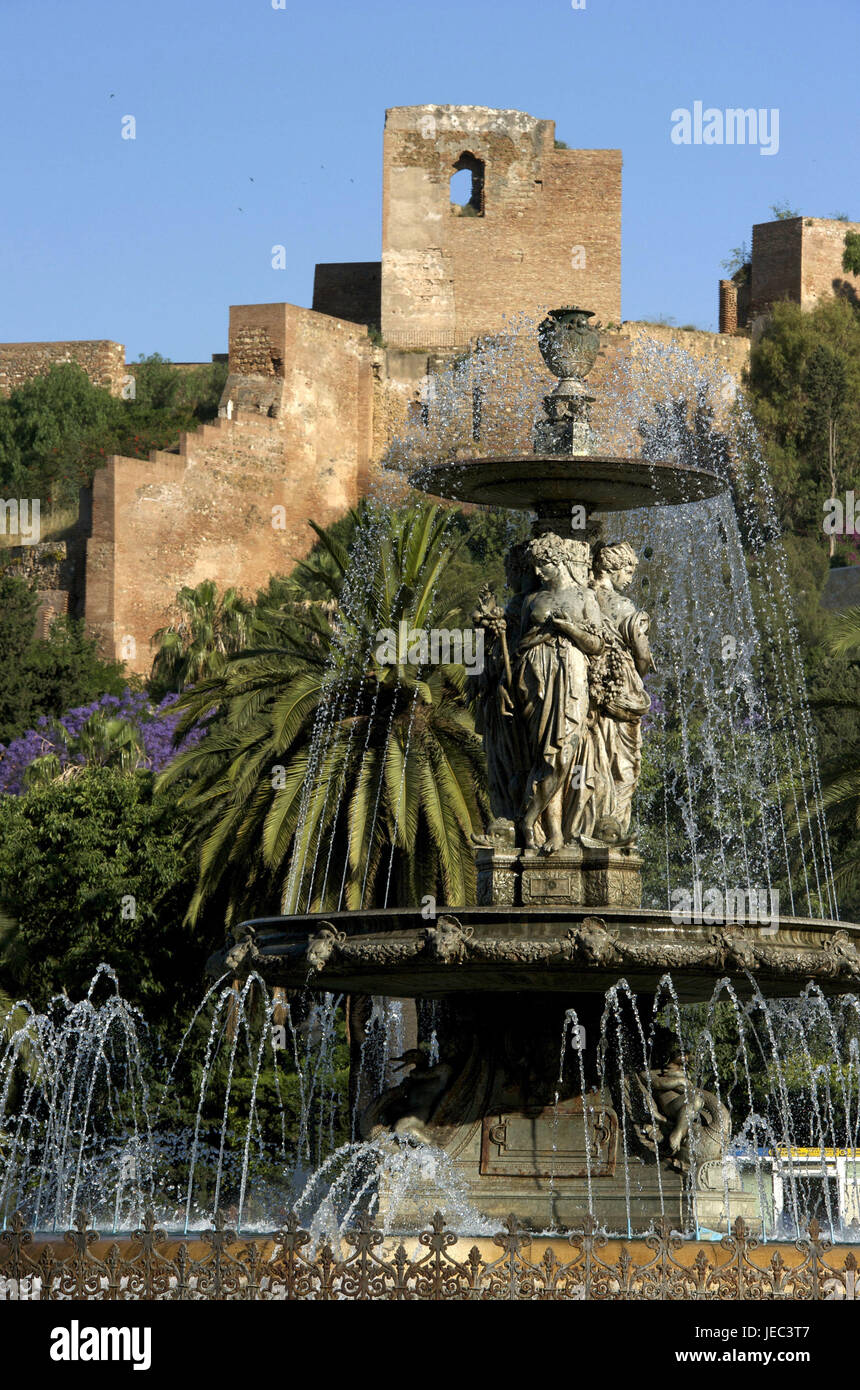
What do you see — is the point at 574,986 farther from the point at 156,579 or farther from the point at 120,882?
the point at 156,579

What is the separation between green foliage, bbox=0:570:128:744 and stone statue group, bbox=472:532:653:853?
37.7 meters

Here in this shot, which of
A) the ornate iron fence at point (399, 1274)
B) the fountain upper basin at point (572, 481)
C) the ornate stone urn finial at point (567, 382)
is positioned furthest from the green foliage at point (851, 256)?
the ornate iron fence at point (399, 1274)

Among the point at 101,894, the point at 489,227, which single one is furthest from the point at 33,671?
the point at 489,227

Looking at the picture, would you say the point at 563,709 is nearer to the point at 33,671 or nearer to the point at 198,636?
the point at 33,671

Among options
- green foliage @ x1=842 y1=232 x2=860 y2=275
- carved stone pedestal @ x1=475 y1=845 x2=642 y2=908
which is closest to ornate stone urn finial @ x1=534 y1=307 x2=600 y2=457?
carved stone pedestal @ x1=475 y1=845 x2=642 y2=908

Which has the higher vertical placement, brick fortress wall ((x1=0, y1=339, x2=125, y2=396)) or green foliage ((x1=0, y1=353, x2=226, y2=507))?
brick fortress wall ((x1=0, y1=339, x2=125, y2=396))

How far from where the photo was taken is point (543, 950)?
1306 centimetres

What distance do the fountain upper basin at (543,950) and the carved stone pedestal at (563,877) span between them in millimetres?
521

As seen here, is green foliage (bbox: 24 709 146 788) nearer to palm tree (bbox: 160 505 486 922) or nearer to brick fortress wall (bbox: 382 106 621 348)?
palm tree (bbox: 160 505 486 922)

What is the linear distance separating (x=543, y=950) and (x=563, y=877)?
4.25 feet

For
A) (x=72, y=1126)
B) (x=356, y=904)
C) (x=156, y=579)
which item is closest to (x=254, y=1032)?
(x=72, y=1126)

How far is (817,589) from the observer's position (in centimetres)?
6406

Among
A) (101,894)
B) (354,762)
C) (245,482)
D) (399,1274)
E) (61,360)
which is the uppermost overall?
(61,360)

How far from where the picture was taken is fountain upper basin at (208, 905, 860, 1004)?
13.1 m
